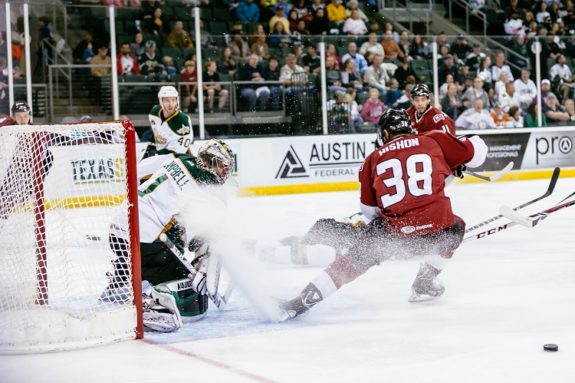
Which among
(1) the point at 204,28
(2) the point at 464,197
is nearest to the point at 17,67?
(1) the point at 204,28

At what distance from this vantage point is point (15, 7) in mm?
9062

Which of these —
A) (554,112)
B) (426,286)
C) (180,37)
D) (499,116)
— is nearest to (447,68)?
(499,116)

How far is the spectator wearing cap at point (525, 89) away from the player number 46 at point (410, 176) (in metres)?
8.19

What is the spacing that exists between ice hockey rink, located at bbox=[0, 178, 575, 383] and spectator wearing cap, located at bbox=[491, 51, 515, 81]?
21.5 ft

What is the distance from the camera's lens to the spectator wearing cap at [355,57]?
11.0 m

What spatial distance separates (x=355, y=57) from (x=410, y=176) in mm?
A: 7230

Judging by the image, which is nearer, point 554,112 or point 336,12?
point 554,112

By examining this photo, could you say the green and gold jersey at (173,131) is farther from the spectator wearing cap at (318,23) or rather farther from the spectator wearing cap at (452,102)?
the spectator wearing cap at (318,23)

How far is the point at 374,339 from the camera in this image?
3.53 m

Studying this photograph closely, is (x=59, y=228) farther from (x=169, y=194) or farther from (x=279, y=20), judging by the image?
(x=279, y=20)

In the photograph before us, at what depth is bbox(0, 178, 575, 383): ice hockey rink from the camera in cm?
303

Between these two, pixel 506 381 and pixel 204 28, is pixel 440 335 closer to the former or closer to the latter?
pixel 506 381

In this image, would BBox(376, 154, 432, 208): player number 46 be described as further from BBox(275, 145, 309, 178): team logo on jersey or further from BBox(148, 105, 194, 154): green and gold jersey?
BBox(275, 145, 309, 178): team logo on jersey

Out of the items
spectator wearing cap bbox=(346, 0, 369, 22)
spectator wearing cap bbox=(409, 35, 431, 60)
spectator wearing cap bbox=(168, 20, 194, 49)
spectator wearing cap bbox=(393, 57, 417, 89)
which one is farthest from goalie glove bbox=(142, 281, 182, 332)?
spectator wearing cap bbox=(346, 0, 369, 22)
